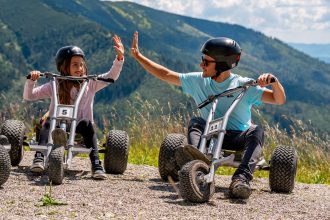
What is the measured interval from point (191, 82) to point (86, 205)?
269cm

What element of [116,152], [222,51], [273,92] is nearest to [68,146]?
[116,152]

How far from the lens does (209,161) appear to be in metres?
6.86

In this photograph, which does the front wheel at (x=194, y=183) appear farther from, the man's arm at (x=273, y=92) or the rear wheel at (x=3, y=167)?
the rear wheel at (x=3, y=167)

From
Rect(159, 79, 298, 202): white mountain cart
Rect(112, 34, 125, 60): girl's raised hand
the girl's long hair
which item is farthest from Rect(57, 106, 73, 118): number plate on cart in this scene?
Rect(159, 79, 298, 202): white mountain cart

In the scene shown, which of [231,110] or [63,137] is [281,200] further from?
[63,137]

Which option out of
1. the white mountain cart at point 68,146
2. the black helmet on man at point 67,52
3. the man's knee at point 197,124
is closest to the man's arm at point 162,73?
the man's knee at point 197,124

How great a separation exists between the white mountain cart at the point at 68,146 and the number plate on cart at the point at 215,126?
191 cm

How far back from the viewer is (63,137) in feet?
25.7

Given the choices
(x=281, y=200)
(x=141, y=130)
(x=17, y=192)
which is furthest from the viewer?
(x=141, y=130)

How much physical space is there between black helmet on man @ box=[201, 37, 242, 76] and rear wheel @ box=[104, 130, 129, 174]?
2.01 metres

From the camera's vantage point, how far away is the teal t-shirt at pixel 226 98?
25.7 feet

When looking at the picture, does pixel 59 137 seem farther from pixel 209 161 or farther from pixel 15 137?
pixel 209 161

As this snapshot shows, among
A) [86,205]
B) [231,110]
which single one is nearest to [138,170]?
[231,110]

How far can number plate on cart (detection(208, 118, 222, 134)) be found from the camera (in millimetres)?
7195
